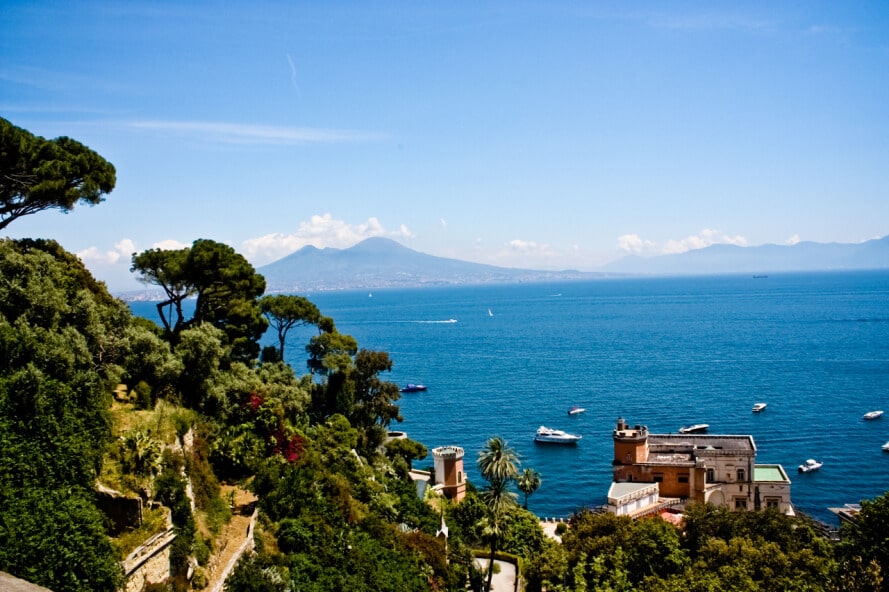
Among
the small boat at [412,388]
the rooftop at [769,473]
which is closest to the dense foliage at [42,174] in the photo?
the rooftop at [769,473]

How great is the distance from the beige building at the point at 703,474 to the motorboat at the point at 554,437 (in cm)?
1620

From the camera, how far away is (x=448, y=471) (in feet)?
152

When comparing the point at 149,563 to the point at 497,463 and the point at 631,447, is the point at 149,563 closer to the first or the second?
the point at 497,463

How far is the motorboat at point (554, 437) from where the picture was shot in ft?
226

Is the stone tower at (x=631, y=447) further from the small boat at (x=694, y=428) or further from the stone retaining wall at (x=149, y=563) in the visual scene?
the stone retaining wall at (x=149, y=563)

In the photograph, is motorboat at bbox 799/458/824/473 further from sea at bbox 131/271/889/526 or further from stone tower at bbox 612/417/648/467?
stone tower at bbox 612/417/648/467

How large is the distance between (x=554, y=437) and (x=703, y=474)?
20.5 metres

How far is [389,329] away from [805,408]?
116m

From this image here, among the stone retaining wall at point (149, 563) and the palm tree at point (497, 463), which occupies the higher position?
the stone retaining wall at point (149, 563)

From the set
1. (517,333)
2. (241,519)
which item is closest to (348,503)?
(241,519)

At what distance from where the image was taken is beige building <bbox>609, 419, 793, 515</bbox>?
50438 mm

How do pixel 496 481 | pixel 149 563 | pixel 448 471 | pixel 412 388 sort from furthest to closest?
pixel 412 388, pixel 448 471, pixel 496 481, pixel 149 563

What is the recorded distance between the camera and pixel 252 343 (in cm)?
4309

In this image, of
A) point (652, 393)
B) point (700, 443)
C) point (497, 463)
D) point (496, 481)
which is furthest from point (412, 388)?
point (497, 463)
